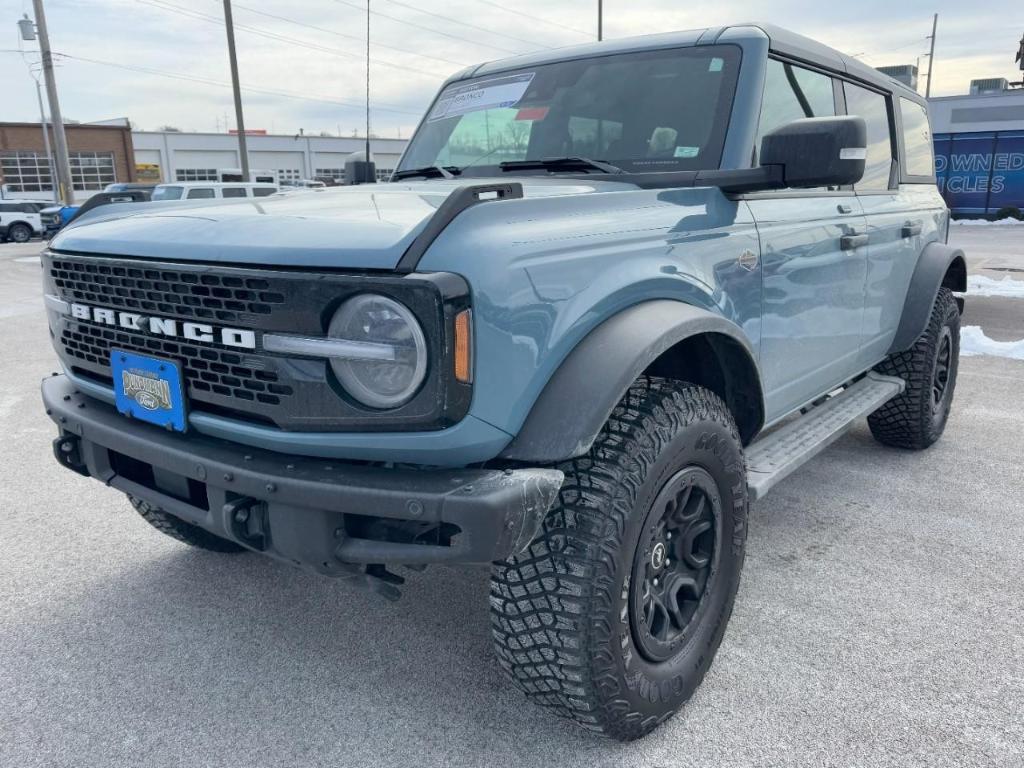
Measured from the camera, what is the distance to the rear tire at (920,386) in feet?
14.1

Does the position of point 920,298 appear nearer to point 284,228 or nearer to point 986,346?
point 284,228

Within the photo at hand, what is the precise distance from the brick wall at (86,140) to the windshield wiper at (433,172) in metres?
55.1

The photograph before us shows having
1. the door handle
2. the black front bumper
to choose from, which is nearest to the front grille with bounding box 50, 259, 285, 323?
the black front bumper

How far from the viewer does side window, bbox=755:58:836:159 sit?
2.89 m

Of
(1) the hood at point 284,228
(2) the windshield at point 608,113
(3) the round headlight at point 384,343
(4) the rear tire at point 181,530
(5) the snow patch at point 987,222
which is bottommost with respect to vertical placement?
(5) the snow patch at point 987,222

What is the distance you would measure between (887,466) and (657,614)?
2.64m

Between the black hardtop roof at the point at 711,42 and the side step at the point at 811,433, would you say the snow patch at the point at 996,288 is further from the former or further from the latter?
the black hardtop roof at the point at 711,42

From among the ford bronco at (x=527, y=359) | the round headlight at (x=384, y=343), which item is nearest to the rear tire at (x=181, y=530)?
the ford bronco at (x=527, y=359)

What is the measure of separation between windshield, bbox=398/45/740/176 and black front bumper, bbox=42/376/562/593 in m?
1.47

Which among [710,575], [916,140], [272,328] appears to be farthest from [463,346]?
[916,140]

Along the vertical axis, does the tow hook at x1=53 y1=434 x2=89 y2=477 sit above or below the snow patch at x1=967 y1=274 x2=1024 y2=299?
above

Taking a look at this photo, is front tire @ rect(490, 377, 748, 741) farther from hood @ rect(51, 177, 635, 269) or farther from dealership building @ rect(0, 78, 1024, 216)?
dealership building @ rect(0, 78, 1024, 216)

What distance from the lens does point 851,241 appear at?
332 centimetres

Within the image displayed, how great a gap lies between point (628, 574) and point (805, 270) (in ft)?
5.01
